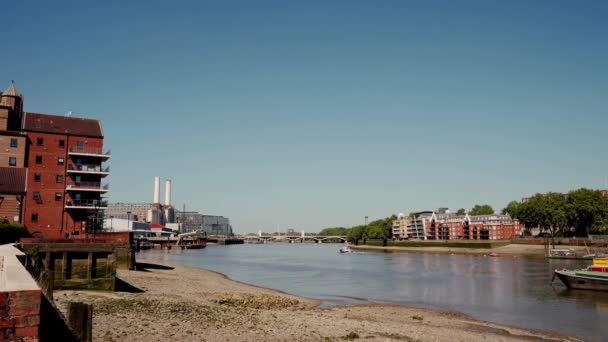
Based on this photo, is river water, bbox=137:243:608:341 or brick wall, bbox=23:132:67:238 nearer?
river water, bbox=137:243:608:341

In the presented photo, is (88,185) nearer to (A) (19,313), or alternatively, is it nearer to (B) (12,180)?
(B) (12,180)

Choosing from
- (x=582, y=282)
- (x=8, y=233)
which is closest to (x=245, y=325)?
(x=8, y=233)

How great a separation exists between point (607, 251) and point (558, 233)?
2536 inches

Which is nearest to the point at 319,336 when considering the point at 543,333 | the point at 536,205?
the point at 543,333

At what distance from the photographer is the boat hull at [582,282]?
61.0 m

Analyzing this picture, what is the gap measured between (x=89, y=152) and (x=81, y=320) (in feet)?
240

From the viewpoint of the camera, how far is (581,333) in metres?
38.2

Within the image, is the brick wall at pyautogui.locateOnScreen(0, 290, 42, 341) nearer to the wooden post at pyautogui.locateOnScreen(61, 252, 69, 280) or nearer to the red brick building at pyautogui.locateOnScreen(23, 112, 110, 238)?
the wooden post at pyautogui.locateOnScreen(61, 252, 69, 280)

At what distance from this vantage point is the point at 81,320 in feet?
37.1

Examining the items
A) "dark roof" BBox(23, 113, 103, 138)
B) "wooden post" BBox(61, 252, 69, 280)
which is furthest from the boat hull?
"dark roof" BBox(23, 113, 103, 138)

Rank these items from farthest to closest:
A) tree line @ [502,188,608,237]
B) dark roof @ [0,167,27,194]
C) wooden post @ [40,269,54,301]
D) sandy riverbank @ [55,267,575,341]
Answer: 1. tree line @ [502,188,608,237]
2. dark roof @ [0,167,27,194]
3. sandy riverbank @ [55,267,575,341]
4. wooden post @ [40,269,54,301]

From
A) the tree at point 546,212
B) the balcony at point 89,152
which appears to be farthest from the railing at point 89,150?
the tree at point 546,212

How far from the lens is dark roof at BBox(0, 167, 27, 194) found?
2803 inches

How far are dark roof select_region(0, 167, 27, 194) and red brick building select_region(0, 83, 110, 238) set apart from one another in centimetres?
87
